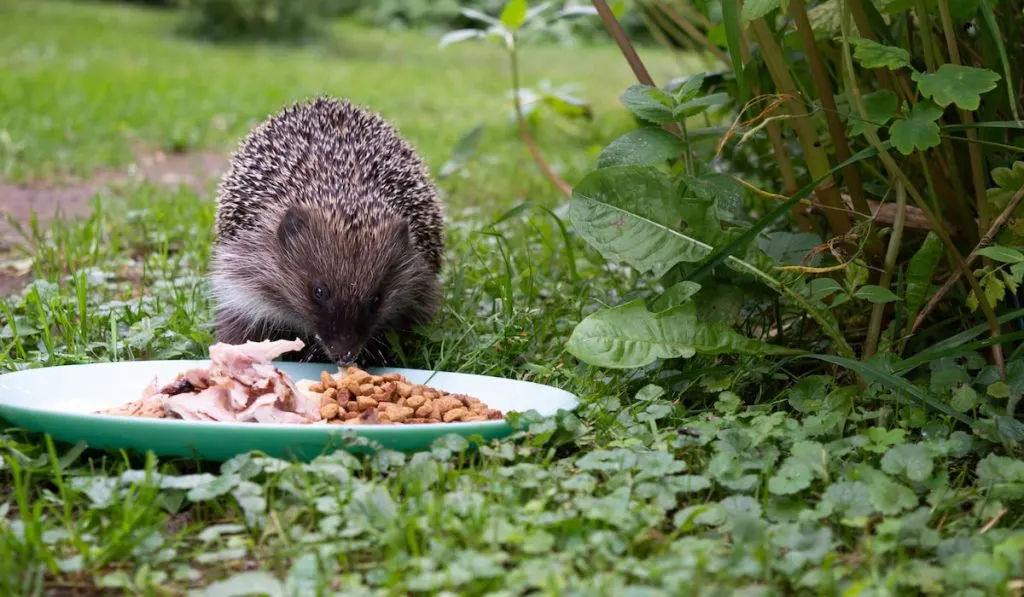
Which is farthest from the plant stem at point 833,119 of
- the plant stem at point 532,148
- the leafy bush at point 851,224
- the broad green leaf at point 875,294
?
the plant stem at point 532,148

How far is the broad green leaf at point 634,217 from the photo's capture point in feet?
11.7

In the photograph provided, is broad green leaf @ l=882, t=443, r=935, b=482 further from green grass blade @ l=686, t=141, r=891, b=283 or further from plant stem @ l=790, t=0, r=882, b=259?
plant stem @ l=790, t=0, r=882, b=259

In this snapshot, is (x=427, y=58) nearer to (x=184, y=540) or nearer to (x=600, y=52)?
(x=600, y=52)

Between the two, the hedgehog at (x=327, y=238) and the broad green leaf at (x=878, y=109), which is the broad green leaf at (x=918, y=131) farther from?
the hedgehog at (x=327, y=238)

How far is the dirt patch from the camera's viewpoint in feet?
18.1

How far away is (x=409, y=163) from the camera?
5.03 meters

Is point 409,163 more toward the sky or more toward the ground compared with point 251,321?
more toward the sky

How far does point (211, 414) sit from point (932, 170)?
2.66m

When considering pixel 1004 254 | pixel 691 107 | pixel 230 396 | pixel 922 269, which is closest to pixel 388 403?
pixel 230 396

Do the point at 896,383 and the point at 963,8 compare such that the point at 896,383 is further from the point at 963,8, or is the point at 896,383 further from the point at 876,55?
the point at 963,8

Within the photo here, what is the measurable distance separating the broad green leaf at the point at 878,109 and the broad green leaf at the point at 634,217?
0.62 m

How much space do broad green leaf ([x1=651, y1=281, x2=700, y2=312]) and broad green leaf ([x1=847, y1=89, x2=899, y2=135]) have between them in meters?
0.72

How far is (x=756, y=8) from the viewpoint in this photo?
304 cm

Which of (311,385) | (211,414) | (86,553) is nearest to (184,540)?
(86,553)
